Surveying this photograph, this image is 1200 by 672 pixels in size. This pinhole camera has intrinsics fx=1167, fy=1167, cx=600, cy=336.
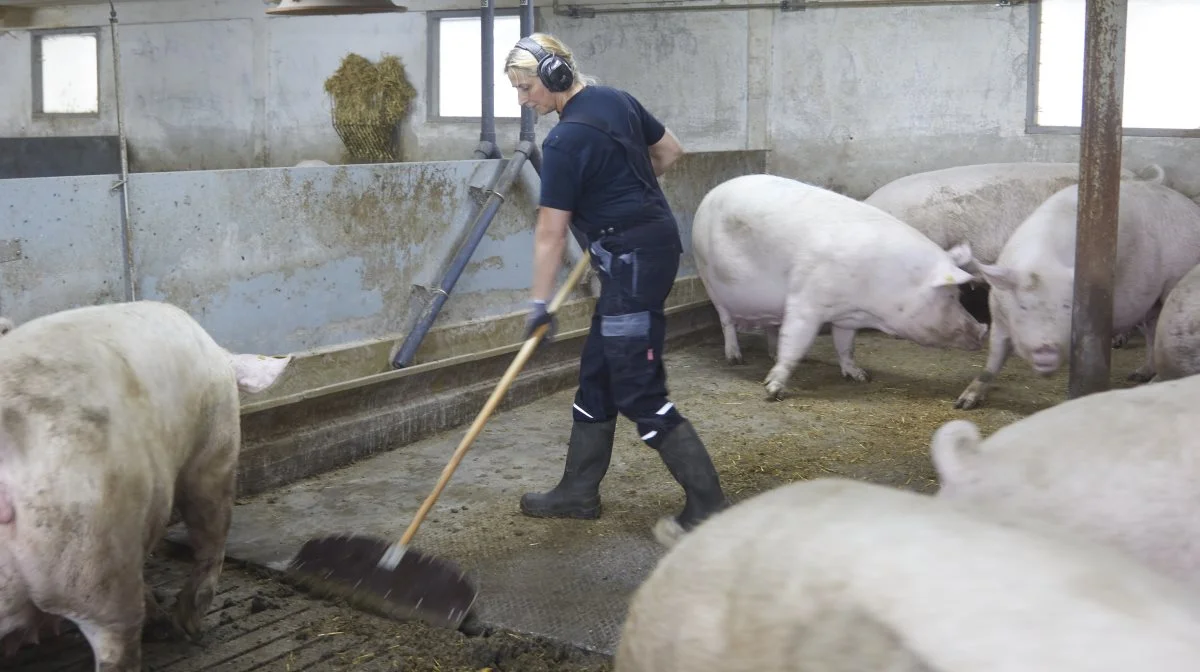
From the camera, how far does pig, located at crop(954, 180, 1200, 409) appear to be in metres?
6.57

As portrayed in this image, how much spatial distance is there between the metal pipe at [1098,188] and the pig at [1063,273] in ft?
4.76

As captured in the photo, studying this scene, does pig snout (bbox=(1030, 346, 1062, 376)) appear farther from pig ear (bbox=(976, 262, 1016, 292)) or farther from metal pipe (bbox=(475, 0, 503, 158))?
metal pipe (bbox=(475, 0, 503, 158))

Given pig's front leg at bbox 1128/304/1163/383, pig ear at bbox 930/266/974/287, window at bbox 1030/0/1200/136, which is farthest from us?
window at bbox 1030/0/1200/136

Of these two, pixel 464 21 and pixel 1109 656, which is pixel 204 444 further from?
pixel 464 21

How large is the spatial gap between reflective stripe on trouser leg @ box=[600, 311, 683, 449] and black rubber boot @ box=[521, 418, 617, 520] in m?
0.33

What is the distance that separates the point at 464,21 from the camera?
1188 centimetres

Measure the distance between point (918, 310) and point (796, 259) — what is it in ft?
2.59

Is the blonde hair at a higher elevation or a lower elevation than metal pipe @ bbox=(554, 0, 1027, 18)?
lower

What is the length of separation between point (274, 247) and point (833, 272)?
3292mm

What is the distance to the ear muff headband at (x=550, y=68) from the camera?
4336mm

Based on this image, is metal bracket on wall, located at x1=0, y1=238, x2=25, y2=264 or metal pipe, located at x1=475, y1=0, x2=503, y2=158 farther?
metal pipe, located at x1=475, y1=0, x2=503, y2=158

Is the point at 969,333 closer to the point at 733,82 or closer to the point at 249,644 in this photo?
the point at 733,82

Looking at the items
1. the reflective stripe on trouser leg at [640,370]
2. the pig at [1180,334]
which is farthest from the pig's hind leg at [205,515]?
the pig at [1180,334]

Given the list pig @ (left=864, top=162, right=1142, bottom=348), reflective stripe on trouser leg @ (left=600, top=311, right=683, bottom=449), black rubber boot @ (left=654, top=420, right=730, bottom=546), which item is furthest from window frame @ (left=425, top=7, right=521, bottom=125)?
black rubber boot @ (left=654, top=420, right=730, bottom=546)
